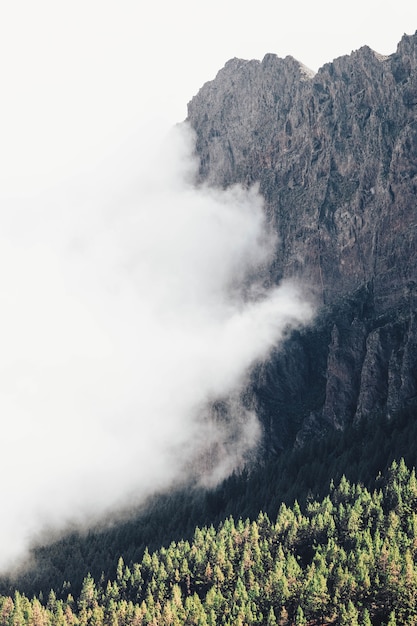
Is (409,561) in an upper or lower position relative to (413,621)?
upper

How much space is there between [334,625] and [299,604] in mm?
9378

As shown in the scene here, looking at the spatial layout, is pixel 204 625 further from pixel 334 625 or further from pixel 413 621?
pixel 413 621

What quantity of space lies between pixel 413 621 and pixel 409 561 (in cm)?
1362

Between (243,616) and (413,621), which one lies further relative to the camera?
(243,616)

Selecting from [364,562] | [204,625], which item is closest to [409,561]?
[364,562]

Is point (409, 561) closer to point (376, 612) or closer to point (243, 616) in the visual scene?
point (376, 612)

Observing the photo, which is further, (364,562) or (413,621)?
(364,562)

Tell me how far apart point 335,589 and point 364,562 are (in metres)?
9.29

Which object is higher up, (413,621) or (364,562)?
(364,562)

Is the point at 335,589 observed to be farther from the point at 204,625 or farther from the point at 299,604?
the point at 204,625

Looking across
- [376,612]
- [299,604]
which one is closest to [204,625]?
[299,604]

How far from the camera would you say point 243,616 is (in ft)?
644

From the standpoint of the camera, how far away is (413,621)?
180750 mm

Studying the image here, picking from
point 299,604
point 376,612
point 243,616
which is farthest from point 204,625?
point 376,612
